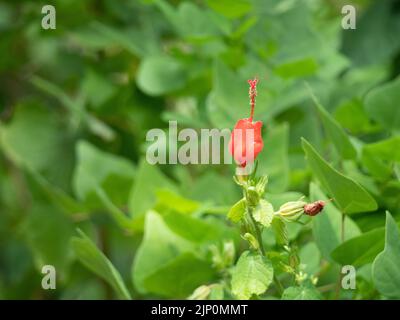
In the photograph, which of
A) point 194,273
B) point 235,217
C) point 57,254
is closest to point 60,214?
point 57,254

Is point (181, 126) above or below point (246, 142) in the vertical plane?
above

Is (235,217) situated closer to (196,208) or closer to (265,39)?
(196,208)

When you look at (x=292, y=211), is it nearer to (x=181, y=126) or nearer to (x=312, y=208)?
(x=312, y=208)

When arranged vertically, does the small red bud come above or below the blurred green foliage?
below

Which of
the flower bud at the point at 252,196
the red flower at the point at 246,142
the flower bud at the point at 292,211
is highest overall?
→ the red flower at the point at 246,142

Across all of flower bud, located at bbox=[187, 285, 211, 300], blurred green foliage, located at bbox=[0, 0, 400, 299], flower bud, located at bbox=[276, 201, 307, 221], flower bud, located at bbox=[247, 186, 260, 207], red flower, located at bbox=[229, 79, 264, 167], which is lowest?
flower bud, located at bbox=[187, 285, 211, 300]

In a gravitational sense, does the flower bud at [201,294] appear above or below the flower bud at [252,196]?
below

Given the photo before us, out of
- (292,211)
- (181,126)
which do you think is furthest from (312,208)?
(181,126)

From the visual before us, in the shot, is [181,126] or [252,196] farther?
[181,126]
